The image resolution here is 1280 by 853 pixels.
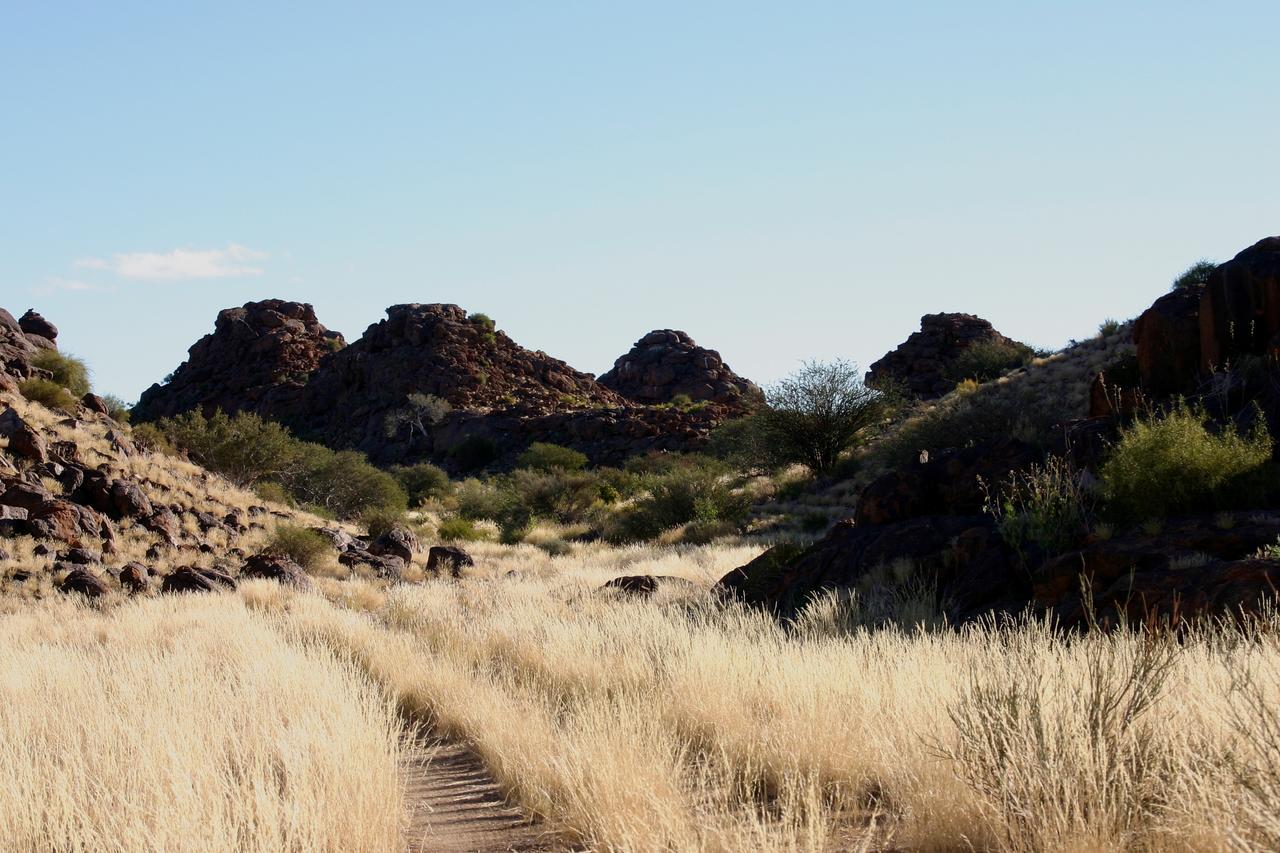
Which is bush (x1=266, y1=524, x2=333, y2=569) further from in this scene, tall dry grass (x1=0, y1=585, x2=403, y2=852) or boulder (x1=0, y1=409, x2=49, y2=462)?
tall dry grass (x1=0, y1=585, x2=403, y2=852)

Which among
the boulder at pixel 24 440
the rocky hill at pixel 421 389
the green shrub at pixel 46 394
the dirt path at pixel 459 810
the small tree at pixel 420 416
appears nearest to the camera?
the dirt path at pixel 459 810

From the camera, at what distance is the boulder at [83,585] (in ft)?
52.3

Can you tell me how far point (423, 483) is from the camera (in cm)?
4962

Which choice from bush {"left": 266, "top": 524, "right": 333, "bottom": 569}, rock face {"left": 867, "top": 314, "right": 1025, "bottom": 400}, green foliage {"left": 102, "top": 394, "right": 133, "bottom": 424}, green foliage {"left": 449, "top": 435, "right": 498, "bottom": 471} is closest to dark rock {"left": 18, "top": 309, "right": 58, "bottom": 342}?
green foliage {"left": 102, "top": 394, "right": 133, "bottom": 424}

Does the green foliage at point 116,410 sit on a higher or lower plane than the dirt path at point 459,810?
higher

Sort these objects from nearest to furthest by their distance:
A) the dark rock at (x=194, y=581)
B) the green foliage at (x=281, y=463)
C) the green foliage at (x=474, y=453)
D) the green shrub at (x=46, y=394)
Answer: the dark rock at (x=194, y=581)
the green shrub at (x=46, y=394)
the green foliage at (x=281, y=463)
the green foliage at (x=474, y=453)

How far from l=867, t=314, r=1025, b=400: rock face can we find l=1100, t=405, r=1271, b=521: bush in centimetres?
4252

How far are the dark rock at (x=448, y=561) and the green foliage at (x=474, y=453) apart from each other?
36329 mm

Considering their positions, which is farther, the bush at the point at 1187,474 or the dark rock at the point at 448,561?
the dark rock at the point at 448,561

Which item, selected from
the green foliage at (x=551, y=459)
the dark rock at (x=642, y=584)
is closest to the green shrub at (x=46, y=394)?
the dark rock at (x=642, y=584)

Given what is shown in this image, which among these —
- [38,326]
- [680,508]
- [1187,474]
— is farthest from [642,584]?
[38,326]

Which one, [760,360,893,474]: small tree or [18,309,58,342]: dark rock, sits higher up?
[18,309,58,342]: dark rock

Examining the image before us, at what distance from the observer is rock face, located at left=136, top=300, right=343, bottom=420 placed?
76.6 meters

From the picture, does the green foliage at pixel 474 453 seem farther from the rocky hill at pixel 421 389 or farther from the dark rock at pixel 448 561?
the dark rock at pixel 448 561
